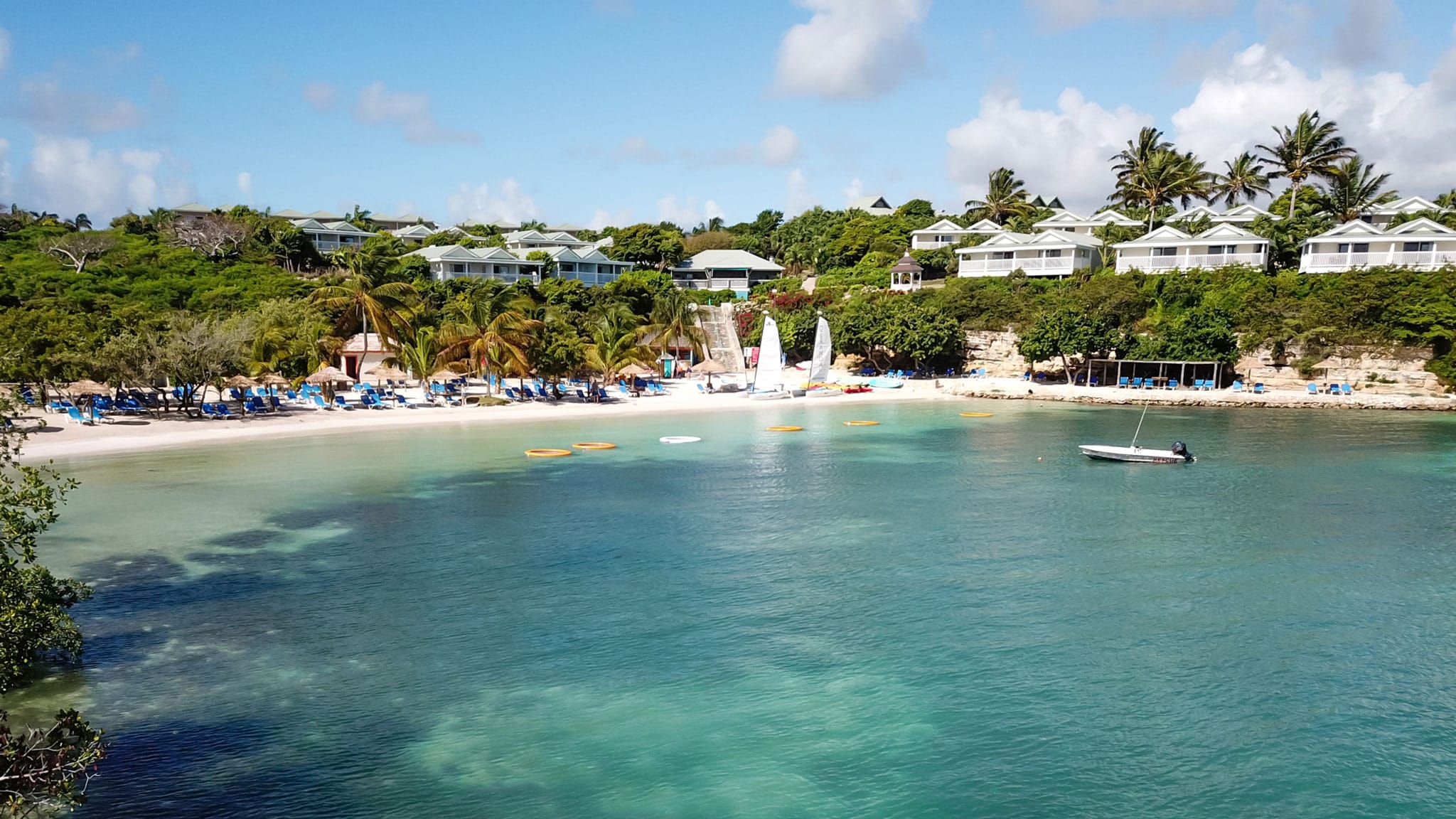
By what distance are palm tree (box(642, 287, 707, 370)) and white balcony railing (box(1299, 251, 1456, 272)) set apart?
1749 inches

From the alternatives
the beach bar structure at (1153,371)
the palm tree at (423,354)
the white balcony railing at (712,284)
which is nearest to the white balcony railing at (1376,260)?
the beach bar structure at (1153,371)

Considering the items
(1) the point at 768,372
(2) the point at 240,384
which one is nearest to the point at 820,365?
(1) the point at 768,372

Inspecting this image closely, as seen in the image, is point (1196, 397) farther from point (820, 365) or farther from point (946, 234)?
point (946, 234)

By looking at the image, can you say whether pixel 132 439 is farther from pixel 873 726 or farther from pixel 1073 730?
pixel 1073 730

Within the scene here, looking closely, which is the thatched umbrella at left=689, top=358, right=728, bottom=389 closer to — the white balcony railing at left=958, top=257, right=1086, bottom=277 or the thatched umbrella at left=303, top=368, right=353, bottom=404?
the thatched umbrella at left=303, top=368, right=353, bottom=404

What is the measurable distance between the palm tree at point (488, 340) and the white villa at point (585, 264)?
30.8 m

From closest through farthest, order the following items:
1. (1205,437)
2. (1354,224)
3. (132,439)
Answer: (132,439), (1205,437), (1354,224)

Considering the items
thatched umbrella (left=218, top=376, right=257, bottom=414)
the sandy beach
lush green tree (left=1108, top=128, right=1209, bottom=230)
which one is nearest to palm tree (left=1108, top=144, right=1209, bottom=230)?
lush green tree (left=1108, top=128, right=1209, bottom=230)

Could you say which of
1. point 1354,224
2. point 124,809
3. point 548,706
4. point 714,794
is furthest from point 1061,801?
point 1354,224

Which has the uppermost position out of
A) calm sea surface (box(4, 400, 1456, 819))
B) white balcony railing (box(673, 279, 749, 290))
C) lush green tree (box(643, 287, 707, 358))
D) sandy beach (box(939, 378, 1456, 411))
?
white balcony railing (box(673, 279, 749, 290))

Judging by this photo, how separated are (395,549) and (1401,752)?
2060cm

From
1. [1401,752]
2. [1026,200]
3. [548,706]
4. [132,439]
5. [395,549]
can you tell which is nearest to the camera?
[1401,752]

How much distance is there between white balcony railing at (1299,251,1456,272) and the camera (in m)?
60.0

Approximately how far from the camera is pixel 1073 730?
540 inches
